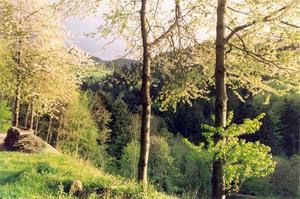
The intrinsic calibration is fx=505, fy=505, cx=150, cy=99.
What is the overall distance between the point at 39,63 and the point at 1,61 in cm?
307

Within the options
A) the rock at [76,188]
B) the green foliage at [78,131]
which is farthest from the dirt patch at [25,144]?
the green foliage at [78,131]

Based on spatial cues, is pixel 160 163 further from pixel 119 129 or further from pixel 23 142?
pixel 23 142

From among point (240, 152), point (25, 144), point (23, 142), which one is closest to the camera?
point (240, 152)

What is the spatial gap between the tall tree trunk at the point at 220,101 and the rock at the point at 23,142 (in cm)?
1340

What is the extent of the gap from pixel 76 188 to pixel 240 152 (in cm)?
418

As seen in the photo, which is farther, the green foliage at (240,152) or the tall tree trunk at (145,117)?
the tall tree trunk at (145,117)

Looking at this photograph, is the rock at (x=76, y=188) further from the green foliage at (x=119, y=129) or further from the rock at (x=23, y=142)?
the green foliage at (x=119, y=129)

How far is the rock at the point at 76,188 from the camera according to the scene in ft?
40.5

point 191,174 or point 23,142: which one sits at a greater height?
point 23,142

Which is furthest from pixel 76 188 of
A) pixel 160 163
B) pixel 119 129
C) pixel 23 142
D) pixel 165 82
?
pixel 119 129

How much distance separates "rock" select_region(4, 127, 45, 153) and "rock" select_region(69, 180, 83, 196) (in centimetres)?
1184

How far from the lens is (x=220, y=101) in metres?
12.8

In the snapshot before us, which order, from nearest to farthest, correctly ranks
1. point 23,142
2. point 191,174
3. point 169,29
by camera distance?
point 169,29
point 23,142
point 191,174

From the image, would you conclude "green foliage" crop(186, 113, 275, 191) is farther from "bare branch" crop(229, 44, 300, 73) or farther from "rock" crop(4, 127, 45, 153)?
"rock" crop(4, 127, 45, 153)
